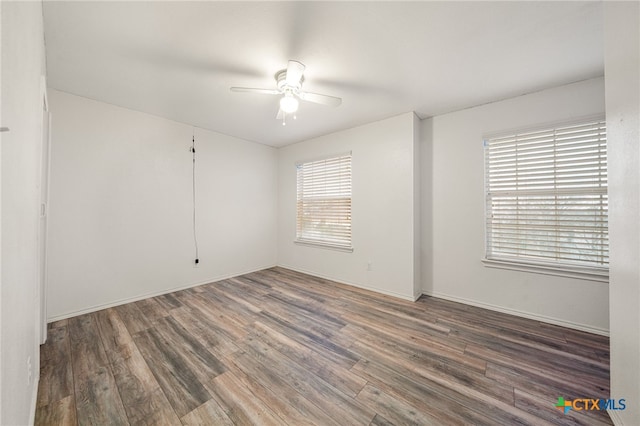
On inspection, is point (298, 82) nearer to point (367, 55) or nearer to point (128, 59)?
point (367, 55)

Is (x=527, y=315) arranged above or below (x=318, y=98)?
below

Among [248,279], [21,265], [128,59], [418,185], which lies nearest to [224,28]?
[128,59]

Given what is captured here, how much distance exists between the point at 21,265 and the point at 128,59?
194 cm

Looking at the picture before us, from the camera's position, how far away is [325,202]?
4230mm

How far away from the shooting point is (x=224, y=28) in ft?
5.65

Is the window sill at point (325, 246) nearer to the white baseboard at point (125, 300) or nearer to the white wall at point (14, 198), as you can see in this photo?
the white baseboard at point (125, 300)

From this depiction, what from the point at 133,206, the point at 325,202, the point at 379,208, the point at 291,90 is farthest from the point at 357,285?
the point at 133,206

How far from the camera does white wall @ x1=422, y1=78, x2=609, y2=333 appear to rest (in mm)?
2371

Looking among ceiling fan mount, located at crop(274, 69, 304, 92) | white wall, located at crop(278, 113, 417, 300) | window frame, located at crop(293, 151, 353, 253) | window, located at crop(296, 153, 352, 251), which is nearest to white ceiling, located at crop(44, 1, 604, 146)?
ceiling fan mount, located at crop(274, 69, 304, 92)

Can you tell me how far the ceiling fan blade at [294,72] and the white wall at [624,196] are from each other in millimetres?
1899

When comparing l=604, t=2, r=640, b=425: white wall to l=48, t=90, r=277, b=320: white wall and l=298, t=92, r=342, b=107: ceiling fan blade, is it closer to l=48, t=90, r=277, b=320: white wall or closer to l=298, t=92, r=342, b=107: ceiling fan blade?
l=298, t=92, r=342, b=107: ceiling fan blade

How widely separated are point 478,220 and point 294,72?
2724 mm

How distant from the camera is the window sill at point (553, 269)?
2.28 m

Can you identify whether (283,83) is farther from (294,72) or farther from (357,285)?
(357,285)
